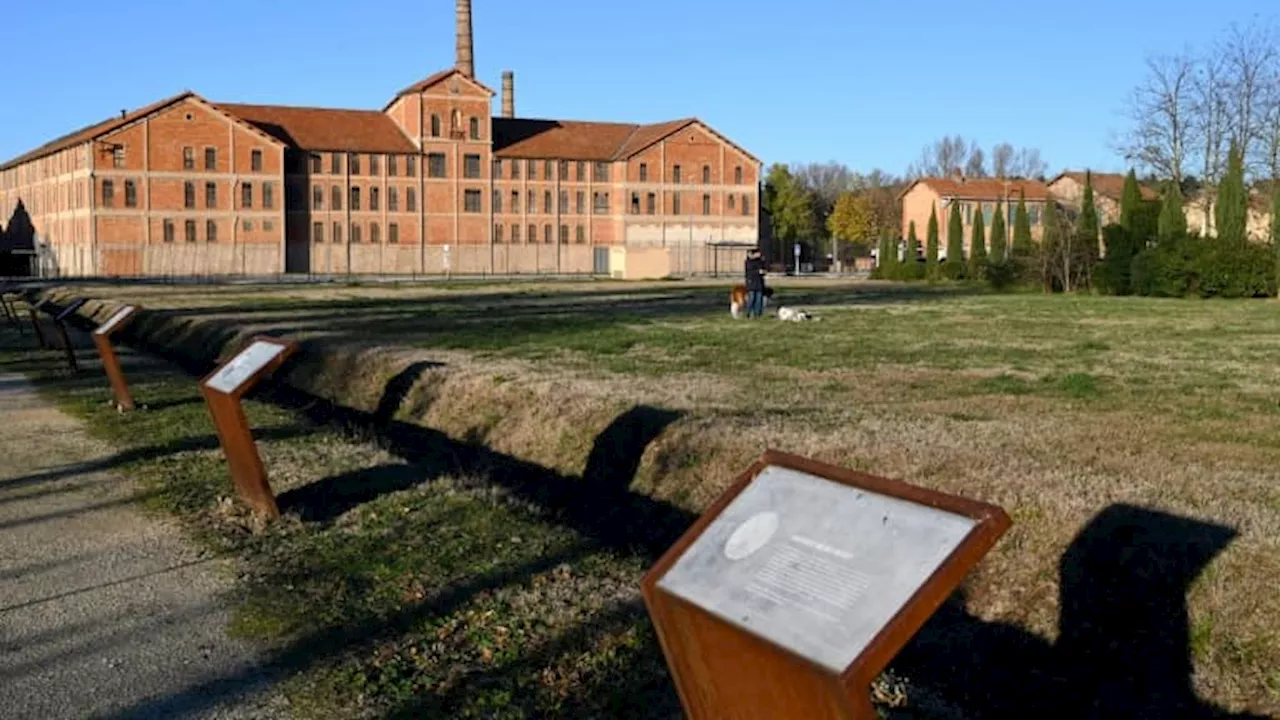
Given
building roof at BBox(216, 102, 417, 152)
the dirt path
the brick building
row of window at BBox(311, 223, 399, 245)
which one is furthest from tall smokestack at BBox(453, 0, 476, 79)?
the dirt path

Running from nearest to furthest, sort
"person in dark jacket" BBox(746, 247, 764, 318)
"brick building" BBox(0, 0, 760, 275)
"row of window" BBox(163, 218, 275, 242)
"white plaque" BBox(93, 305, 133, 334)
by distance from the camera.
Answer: "white plaque" BBox(93, 305, 133, 334)
"person in dark jacket" BBox(746, 247, 764, 318)
"brick building" BBox(0, 0, 760, 275)
"row of window" BBox(163, 218, 275, 242)

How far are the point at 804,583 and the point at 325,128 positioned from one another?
3573 inches

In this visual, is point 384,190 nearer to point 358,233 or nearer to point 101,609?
point 358,233

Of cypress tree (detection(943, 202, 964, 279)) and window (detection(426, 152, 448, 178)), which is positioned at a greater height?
window (detection(426, 152, 448, 178))

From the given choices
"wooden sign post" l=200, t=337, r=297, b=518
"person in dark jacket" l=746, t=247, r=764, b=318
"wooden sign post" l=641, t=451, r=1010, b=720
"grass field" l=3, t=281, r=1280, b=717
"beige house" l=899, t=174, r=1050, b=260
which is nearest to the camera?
"wooden sign post" l=641, t=451, r=1010, b=720

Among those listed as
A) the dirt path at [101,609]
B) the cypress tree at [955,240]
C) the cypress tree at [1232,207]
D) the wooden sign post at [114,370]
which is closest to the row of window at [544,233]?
the cypress tree at [955,240]

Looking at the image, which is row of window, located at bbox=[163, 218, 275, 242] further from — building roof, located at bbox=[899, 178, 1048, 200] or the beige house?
building roof, located at bbox=[899, 178, 1048, 200]

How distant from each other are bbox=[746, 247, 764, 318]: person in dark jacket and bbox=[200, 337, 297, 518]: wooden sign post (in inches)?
820

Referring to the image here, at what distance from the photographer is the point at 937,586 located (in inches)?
121

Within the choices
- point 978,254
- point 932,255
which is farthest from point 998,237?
point 932,255

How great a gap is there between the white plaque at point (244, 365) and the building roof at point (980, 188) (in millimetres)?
98770

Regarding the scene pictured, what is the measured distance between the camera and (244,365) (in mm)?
9102

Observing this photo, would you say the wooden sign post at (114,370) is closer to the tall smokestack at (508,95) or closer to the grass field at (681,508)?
the grass field at (681,508)

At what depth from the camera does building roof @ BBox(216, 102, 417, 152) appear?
88000 millimetres
